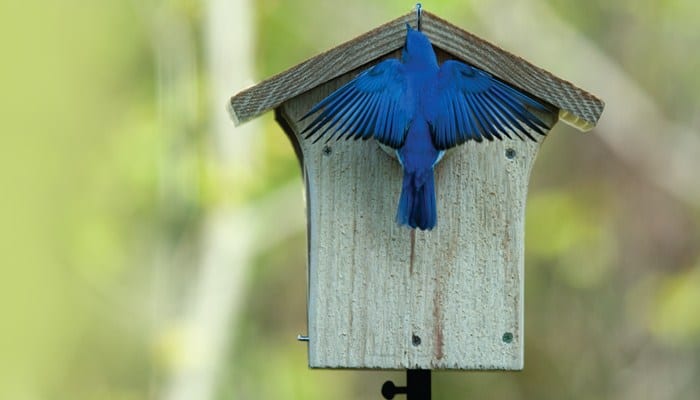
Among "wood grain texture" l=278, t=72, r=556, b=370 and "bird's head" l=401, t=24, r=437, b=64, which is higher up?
"bird's head" l=401, t=24, r=437, b=64

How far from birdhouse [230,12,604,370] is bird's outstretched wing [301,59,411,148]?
4.3 inches

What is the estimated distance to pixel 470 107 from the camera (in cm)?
262

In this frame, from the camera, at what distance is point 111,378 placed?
595 centimetres

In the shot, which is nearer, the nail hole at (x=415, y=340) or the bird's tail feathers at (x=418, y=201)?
the bird's tail feathers at (x=418, y=201)

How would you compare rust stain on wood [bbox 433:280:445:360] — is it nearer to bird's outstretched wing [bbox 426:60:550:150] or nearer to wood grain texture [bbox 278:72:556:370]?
wood grain texture [bbox 278:72:556:370]

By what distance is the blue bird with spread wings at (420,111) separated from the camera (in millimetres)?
2594

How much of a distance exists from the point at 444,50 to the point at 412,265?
0.47 meters

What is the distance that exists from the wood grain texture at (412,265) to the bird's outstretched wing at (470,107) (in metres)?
0.13

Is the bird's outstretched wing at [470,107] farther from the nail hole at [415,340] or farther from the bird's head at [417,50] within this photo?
the nail hole at [415,340]

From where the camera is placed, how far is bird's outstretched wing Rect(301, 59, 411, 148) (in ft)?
8.52

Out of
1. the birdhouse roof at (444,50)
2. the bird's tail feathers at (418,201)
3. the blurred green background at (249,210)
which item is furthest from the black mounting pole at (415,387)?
the blurred green background at (249,210)

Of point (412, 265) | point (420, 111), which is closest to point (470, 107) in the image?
point (420, 111)

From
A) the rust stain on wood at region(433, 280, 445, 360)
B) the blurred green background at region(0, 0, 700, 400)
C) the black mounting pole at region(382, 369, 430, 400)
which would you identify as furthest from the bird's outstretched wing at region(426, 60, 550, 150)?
the blurred green background at region(0, 0, 700, 400)

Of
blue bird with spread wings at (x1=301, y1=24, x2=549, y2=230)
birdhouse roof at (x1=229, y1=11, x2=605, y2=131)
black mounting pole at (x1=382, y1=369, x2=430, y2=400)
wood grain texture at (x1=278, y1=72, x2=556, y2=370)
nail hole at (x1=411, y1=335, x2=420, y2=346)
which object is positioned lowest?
black mounting pole at (x1=382, y1=369, x2=430, y2=400)
